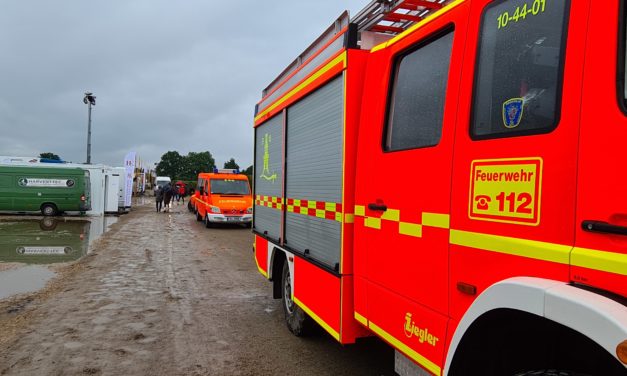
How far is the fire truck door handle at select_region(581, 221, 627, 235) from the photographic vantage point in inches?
58.2

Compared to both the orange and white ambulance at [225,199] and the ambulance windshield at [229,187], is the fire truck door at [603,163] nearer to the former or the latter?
the orange and white ambulance at [225,199]

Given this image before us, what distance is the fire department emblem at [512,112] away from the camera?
1.98m

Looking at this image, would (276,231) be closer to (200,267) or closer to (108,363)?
(108,363)

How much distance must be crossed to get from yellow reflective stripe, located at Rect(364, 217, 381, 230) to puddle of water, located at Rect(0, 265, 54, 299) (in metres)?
6.11

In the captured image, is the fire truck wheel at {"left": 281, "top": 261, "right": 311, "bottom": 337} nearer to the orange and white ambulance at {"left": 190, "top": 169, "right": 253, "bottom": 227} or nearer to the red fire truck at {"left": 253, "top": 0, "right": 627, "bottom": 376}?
the red fire truck at {"left": 253, "top": 0, "right": 627, "bottom": 376}

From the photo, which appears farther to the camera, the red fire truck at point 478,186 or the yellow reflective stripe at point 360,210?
the yellow reflective stripe at point 360,210

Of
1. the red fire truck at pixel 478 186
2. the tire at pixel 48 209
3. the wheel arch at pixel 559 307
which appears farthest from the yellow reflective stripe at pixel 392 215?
the tire at pixel 48 209

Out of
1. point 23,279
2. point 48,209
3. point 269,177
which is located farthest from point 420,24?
point 48,209

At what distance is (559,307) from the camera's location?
1.59m

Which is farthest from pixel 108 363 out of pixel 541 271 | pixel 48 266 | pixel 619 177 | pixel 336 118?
pixel 48 266

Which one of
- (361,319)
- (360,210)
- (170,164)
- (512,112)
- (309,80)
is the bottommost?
(361,319)

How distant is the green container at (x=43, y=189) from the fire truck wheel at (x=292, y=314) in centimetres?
1993

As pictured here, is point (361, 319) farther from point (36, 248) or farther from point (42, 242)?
point (42, 242)

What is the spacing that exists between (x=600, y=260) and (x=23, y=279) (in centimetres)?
879
